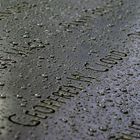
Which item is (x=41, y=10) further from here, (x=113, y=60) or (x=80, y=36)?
(x=113, y=60)

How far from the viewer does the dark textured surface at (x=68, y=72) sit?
143 cm

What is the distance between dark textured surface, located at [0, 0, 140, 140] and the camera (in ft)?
4.69

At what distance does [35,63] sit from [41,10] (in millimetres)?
905

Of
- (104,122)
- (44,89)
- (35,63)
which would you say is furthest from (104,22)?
(104,122)

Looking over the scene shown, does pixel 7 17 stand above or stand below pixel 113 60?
above

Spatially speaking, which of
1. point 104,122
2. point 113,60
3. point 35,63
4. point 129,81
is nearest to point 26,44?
point 35,63

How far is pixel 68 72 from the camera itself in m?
1.86

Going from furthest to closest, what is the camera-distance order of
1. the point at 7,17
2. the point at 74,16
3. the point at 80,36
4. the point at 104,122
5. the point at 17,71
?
the point at 74,16, the point at 7,17, the point at 80,36, the point at 17,71, the point at 104,122

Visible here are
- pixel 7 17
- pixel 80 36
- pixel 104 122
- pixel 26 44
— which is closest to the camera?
pixel 104 122

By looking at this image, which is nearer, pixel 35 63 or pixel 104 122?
pixel 104 122

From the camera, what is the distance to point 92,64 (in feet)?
6.50

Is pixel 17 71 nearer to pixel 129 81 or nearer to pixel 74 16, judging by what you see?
pixel 129 81

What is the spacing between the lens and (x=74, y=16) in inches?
106

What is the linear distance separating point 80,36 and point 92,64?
380 mm
